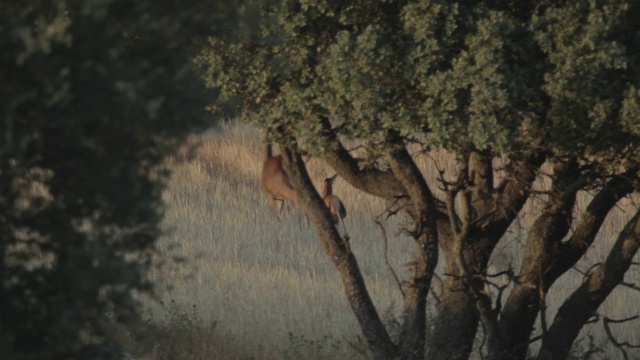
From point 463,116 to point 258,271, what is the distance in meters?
9.41

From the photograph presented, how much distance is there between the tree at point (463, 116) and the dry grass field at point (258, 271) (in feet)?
1.50

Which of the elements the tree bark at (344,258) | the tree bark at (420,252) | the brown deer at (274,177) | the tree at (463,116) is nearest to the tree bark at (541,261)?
the tree at (463,116)

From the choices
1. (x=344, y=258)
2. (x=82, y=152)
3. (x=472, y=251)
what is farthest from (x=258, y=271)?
(x=82, y=152)

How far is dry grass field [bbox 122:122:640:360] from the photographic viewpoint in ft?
40.2

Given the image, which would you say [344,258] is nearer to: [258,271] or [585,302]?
[585,302]

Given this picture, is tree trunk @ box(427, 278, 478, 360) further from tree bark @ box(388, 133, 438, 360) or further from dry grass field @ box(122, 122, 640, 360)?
dry grass field @ box(122, 122, 640, 360)

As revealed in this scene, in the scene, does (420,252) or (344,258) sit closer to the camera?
(420,252)

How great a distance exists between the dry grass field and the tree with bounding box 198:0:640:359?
0.46 meters

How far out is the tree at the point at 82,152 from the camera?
471 cm

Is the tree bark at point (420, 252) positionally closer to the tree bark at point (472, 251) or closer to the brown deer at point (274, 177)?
the tree bark at point (472, 251)

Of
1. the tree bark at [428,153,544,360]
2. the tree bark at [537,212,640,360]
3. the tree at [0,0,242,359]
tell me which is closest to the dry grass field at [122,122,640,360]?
the tree bark at [428,153,544,360]

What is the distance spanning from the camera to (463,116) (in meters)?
7.85

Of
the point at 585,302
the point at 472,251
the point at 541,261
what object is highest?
the point at 472,251

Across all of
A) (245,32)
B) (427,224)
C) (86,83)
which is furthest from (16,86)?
(427,224)
